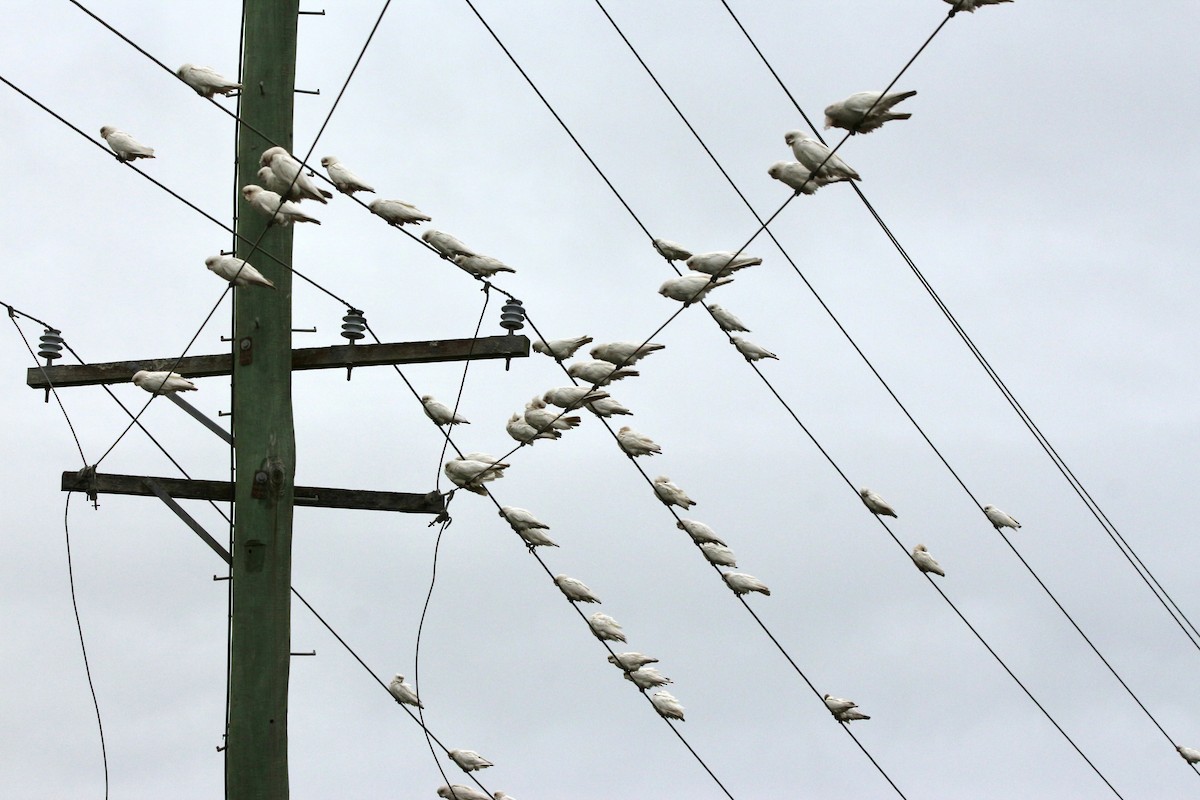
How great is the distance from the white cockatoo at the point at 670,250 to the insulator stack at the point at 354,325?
206cm

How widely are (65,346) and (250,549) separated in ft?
9.23

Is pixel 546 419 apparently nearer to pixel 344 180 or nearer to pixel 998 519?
pixel 344 180

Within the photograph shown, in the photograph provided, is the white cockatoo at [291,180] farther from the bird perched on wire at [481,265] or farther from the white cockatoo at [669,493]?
the white cockatoo at [669,493]

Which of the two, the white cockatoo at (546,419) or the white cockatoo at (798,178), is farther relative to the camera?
the white cockatoo at (546,419)

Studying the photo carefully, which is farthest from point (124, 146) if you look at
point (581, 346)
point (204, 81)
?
point (581, 346)

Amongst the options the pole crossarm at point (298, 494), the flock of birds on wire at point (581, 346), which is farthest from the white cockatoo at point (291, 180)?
the pole crossarm at point (298, 494)

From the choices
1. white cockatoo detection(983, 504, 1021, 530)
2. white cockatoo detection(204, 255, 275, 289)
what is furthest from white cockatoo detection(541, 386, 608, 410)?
white cockatoo detection(983, 504, 1021, 530)

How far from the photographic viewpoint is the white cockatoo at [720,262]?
10086 mm

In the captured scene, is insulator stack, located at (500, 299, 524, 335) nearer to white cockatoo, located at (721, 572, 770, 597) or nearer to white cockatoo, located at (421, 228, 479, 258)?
white cockatoo, located at (421, 228, 479, 258)

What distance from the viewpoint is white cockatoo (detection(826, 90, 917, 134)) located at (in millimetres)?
8391

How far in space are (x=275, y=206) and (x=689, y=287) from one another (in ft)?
8.48

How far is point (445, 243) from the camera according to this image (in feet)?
35.4

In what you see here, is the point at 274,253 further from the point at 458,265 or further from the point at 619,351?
the point at 619,351

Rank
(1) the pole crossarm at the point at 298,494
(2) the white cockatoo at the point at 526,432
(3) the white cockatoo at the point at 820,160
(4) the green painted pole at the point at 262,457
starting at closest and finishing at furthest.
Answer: (3) the white cockatoo at the point at 820,160, (4) the green painted pole at the point at 262,457, (1) the pole crossarm at the point at 298,494, (2) the white cockatoo at the point at 526,432
